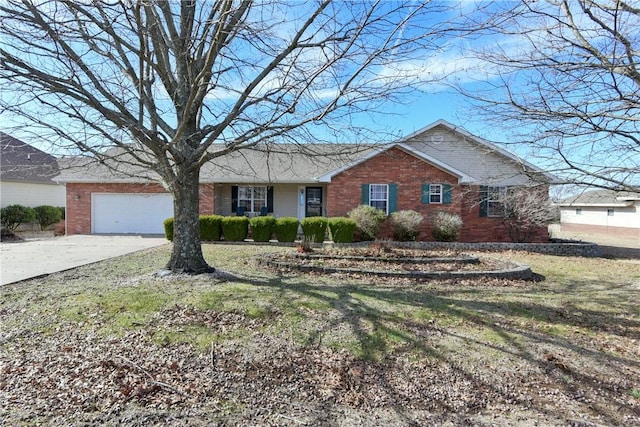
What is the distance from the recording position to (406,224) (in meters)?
14.9

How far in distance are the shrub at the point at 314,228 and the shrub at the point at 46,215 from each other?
16.6 m

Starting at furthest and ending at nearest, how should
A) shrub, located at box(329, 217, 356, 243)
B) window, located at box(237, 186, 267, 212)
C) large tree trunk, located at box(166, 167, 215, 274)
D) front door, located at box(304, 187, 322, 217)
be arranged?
1. window, located at box(237, 186, 267, 212)
2. front door, located at box(304, 187, 322, 217)
3. shrub, located at box(329, 217, 356, 243)
4. large tree trunk, located at box(166, 167, 215, 274)

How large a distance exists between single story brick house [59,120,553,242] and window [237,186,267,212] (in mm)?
50

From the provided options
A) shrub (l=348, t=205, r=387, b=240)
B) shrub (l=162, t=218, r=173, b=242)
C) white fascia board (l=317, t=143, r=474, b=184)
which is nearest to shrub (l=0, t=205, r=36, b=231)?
shrub (l=162, t=218, r=173, b=242)

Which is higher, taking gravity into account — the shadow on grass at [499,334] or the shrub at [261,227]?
the shrub at [261,227]

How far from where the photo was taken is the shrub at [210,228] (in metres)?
15.0

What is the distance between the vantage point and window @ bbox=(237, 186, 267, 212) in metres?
18.5

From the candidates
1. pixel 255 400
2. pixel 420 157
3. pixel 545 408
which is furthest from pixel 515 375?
pixel 420 157

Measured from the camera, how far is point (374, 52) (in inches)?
237

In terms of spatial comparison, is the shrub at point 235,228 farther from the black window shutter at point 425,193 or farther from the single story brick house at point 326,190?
the black window shutter at point 425,193

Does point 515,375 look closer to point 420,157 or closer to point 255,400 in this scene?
point 255,400

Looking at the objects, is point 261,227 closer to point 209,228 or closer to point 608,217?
point 209,228

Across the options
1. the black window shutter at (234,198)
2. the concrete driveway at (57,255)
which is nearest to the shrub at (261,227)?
the black window shutter at (234,198)

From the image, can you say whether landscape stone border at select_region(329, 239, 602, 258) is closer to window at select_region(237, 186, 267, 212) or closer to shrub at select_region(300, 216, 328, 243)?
shrub at select_region(300, 216, 328, 243)
